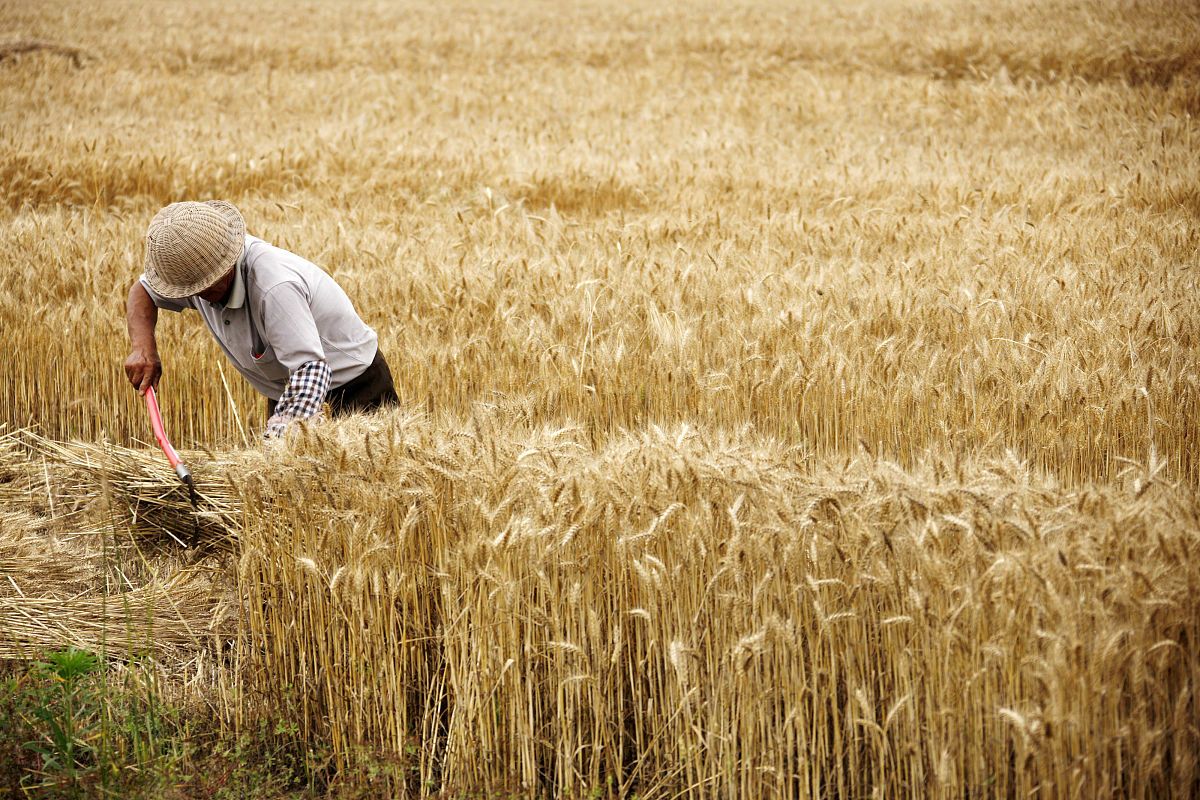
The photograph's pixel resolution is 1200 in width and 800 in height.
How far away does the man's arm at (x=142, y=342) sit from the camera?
3.39 metres

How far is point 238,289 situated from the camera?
3.20 metres

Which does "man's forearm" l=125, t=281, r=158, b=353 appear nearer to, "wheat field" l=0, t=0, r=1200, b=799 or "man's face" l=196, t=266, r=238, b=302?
"man's face" l=196, t=266, r=238, b=302

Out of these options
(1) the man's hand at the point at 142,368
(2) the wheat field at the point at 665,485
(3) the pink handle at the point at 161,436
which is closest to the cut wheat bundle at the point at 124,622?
(2) the wheat field at the point at 665,485

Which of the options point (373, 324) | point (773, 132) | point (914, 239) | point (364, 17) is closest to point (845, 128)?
point (773, 132)

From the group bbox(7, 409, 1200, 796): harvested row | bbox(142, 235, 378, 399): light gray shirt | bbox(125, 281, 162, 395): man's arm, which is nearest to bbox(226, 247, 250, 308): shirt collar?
bbox(142, 235, 378, 399): light gray shirt

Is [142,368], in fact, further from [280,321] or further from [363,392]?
[363,392]

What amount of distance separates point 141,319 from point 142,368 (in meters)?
0.20

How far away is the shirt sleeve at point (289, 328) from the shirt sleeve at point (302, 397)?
4 cm

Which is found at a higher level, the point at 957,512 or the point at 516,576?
the point at 957,512

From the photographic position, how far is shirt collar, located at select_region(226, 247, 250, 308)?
318 cm

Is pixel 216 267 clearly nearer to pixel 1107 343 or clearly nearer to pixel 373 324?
pixel 373 324

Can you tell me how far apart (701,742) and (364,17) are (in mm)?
22638

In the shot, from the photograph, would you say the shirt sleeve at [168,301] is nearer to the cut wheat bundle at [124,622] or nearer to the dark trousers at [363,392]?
the dark trousers at [363,392]

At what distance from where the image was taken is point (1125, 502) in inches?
87.2
